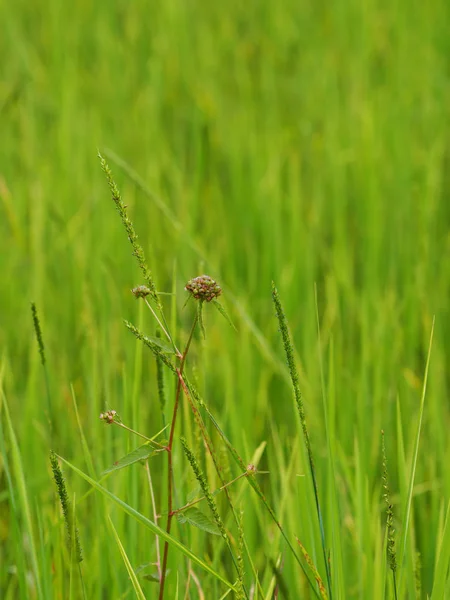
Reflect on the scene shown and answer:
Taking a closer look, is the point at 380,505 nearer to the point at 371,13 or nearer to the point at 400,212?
the point at 400,212

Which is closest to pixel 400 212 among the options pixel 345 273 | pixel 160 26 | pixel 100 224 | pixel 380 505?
pixel 345 273

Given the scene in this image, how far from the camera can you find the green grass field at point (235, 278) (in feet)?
3.21

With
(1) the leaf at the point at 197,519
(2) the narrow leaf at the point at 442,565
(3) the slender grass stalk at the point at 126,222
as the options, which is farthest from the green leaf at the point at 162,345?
(2) the narrow leaf at the point at 442,565

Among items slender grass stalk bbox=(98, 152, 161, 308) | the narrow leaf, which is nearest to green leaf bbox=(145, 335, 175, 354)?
slender grass stalk bbox=(98, 152, 161, 308)

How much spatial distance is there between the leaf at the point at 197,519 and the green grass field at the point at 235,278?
0.09 ft

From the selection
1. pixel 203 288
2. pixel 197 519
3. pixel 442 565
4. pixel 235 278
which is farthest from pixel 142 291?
pixel 235 278

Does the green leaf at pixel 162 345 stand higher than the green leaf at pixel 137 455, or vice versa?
the green leaf at pixel 162 345

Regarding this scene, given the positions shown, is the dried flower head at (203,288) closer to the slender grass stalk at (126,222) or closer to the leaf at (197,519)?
the slender grass stalk at (126,222)

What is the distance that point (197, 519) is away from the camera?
0.74 metres

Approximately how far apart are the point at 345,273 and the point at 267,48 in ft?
5.82

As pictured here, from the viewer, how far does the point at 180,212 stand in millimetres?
2234

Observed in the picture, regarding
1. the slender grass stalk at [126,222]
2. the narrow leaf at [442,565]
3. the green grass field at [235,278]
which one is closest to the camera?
the slender grass stalk at [126,222]

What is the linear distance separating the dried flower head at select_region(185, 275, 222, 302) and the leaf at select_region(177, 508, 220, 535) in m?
0.19

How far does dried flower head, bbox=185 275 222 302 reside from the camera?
0.68 meters
